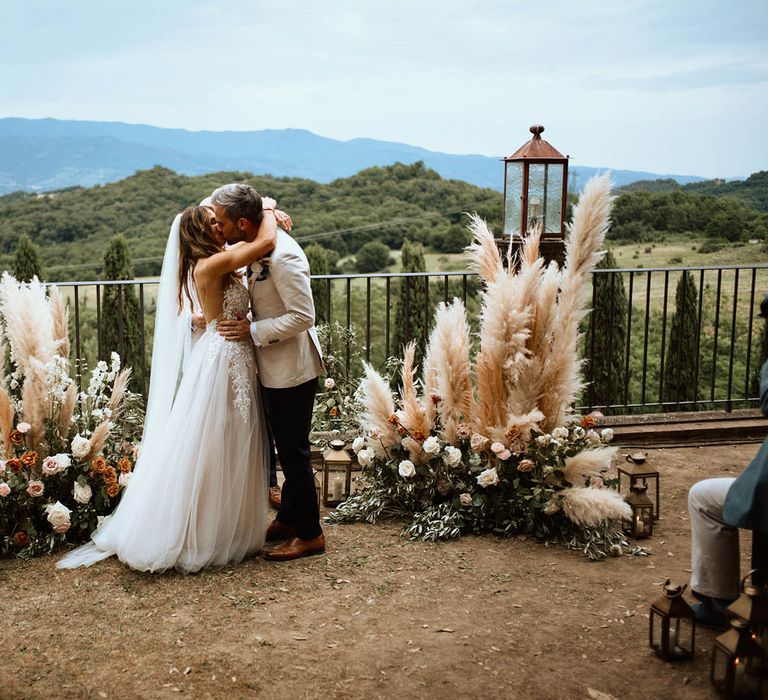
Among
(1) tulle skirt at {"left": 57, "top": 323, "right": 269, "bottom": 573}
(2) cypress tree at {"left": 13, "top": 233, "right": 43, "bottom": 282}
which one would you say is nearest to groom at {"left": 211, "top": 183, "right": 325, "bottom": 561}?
(1) tulle skirt at {"left": 57, "top": 323, "right": 269, "bottom": 573}

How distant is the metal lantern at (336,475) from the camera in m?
4.20

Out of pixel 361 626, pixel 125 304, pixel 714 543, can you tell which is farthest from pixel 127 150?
pixel 714 543

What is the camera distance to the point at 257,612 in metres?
3.01

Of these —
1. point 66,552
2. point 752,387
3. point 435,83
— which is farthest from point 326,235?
point 66,552

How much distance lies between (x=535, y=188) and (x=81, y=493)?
2.88 meters

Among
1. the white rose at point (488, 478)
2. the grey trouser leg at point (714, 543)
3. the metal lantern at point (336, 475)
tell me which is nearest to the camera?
the grey trouser leg at point (714, 543)

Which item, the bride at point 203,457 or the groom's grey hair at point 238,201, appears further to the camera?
the bride at point 203,457

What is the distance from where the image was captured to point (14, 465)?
11.8ft

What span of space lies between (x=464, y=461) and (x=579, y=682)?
1.56m

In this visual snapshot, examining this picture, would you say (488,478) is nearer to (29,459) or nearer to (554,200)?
(554,200)

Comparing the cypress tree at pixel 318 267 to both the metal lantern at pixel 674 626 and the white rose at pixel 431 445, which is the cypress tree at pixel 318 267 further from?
the metal lantern at pixel 674 626

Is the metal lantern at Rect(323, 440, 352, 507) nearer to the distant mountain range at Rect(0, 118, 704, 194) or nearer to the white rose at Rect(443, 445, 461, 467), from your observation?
the white rose at Rect(443, 445, 461, 467)

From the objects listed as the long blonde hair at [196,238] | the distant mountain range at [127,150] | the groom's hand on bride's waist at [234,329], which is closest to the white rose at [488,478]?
the groom's hand on bride's waist at [234,329]

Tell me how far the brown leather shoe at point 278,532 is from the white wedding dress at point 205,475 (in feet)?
0.74
